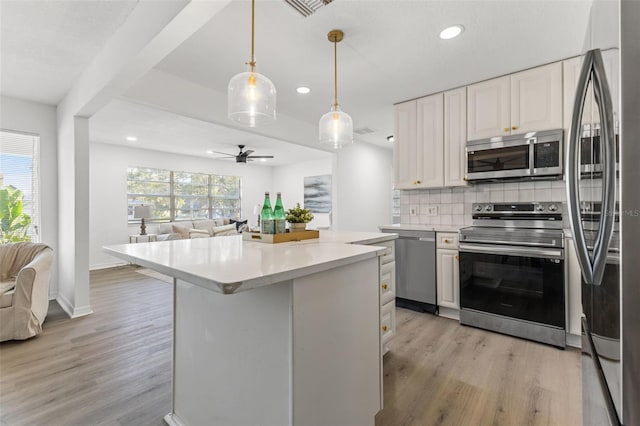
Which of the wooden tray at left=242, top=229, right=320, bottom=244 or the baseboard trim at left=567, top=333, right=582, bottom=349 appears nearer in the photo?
the wooden tray at left=242, top=229, right=320, bottom=244

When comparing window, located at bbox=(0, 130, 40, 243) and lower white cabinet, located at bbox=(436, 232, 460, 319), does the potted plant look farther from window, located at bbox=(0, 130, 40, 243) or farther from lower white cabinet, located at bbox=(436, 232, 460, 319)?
window, located at bbox=(0, 130, 40, 243)

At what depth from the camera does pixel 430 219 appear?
12.0 feet

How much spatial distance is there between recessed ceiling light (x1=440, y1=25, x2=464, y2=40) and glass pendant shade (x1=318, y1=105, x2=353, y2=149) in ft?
3.09

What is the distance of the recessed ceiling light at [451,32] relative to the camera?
2191 millimetres

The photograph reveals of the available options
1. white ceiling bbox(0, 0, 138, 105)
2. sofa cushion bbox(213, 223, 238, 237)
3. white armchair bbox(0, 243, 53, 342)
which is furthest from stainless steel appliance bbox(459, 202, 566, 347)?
sofa cushion bbox(213, 223, 238, 237)

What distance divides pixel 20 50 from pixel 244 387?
3204 mm

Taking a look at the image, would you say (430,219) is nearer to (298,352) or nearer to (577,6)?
(577,6)

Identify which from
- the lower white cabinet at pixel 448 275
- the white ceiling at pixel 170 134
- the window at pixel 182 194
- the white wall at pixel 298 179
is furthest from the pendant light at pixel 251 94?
the white wall at pixel 298 179

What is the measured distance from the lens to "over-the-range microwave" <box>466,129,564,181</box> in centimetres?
263

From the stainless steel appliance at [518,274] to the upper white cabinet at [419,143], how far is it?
2.62 ft

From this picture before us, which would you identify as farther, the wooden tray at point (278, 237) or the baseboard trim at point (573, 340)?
the baseboard trim at point (573, 340)

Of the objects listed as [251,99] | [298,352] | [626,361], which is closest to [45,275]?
[251,99]

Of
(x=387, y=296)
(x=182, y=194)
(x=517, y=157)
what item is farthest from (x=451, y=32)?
(x=182, y=194)

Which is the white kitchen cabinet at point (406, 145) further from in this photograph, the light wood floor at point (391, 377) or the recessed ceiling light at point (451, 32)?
the light wood floor at point (391, 377)
